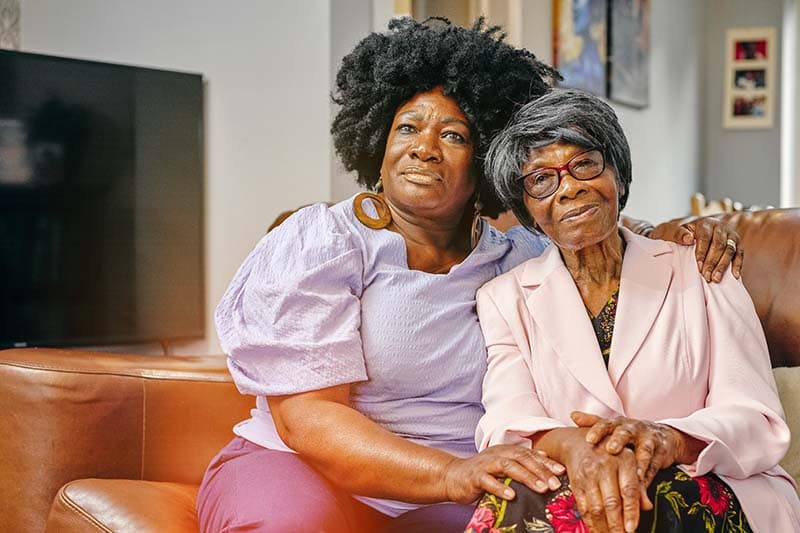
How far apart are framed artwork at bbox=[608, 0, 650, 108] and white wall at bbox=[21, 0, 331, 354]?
249 cm

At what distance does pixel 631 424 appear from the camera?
1.31m

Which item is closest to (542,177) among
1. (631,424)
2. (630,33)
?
(631,424)

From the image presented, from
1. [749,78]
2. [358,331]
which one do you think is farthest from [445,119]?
[749,78]

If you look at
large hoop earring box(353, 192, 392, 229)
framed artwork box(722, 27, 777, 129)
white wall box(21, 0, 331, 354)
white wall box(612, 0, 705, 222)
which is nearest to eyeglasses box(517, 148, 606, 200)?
large hoop earring box(353, 192, 392, 229)

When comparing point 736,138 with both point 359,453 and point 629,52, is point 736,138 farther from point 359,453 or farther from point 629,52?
point 359,453

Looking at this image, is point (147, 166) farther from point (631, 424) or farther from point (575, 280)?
point (631, 424)

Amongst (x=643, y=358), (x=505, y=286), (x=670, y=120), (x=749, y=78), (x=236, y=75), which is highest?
(x=749, y=78)

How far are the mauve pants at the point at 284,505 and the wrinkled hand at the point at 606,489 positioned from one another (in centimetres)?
36

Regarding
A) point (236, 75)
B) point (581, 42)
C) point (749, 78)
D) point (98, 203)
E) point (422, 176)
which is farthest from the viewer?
point (749, 78)

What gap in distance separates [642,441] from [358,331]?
0.53 meters

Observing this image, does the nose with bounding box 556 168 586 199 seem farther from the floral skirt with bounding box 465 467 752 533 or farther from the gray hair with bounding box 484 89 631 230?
the floral skirt with bounding box 465 467 752 533

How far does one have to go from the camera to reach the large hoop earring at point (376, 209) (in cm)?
177

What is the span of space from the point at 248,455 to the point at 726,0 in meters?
7.38

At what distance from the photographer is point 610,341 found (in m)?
1.64
